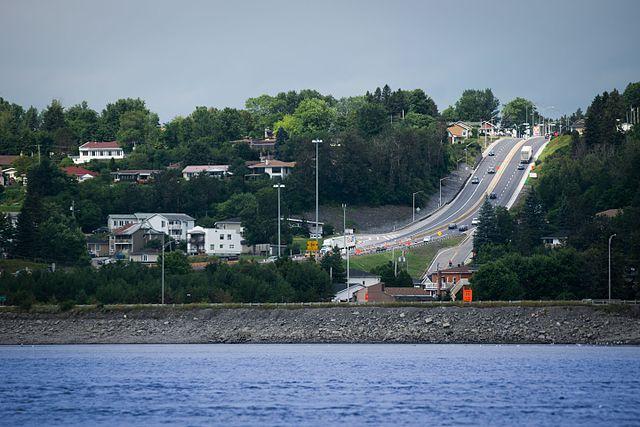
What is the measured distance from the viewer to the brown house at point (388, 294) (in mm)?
113062

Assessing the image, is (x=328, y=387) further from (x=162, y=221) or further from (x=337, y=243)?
(x=162, y=221)

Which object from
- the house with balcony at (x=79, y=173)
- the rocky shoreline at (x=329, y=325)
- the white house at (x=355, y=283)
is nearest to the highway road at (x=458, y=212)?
the white house at (x=355, y=283)

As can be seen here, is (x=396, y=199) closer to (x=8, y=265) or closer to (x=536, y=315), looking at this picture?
(x=8, y=265)

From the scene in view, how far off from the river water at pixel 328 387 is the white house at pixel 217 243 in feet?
203

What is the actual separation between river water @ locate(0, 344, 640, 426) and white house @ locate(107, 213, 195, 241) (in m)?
69.3

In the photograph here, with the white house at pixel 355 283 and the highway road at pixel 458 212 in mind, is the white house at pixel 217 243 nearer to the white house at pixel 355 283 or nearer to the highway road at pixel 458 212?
the highway road at pixel 458 212

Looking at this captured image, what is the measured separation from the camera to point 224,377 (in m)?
67.1

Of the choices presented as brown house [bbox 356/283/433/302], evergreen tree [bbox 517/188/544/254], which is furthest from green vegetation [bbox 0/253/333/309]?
evergreen tree [bbox 517/188/544/254]

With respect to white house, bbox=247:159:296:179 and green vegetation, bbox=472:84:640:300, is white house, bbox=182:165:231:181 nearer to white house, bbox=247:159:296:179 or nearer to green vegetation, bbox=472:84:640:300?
white house, bbox=247:159:296:179

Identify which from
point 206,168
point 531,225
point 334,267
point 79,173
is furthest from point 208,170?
point 334,267

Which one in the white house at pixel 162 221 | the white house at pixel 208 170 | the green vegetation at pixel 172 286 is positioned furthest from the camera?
the white house at pixel 208 170

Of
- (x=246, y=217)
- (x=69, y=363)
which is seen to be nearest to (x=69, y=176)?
(x=246, y=217)

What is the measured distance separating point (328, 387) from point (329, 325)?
34.9 metres

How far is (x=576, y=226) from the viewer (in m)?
141
